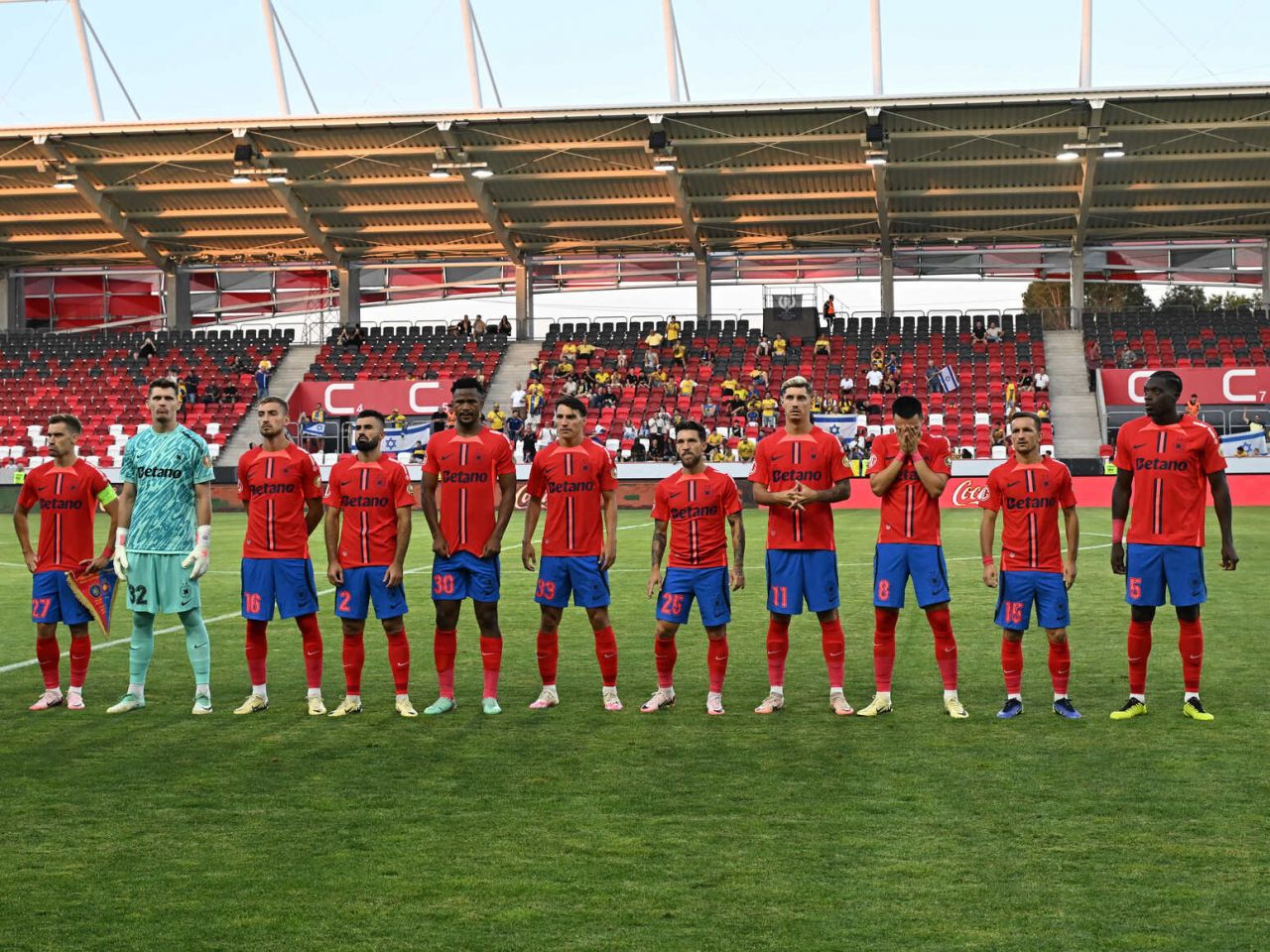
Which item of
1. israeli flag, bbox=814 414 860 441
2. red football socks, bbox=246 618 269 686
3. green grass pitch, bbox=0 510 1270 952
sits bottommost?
green grass pitch, bbox=0 510 1270 952

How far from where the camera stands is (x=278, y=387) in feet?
145

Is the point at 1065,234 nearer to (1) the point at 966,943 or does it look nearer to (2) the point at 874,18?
(2) the point at 874,18

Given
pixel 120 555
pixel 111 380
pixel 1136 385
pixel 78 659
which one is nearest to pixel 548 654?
pixel 120 555

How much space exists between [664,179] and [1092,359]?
13.2 m

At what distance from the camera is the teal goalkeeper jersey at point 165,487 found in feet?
30.1

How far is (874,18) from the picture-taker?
119ft

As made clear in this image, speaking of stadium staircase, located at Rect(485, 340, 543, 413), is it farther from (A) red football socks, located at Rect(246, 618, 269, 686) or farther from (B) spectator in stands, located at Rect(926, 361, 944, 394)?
(A) red football socks, located at Rect(246, 618, 269, 686)

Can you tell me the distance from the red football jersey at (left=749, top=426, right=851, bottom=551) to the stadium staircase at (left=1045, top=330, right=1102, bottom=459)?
28.2m

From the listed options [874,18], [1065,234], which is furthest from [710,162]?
[1065,234]

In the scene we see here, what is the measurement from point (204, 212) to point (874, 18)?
67.9 ft

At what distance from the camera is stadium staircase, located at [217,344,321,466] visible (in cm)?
4066

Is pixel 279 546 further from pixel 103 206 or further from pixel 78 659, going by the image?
pixel 103 206

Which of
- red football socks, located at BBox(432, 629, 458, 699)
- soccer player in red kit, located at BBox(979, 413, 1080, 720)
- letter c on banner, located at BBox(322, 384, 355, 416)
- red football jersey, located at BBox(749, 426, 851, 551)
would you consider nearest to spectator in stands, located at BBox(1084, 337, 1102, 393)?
letter c on banner, located at BBox(322, 384, 355, 416)

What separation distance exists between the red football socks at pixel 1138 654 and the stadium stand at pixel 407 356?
3465cm
